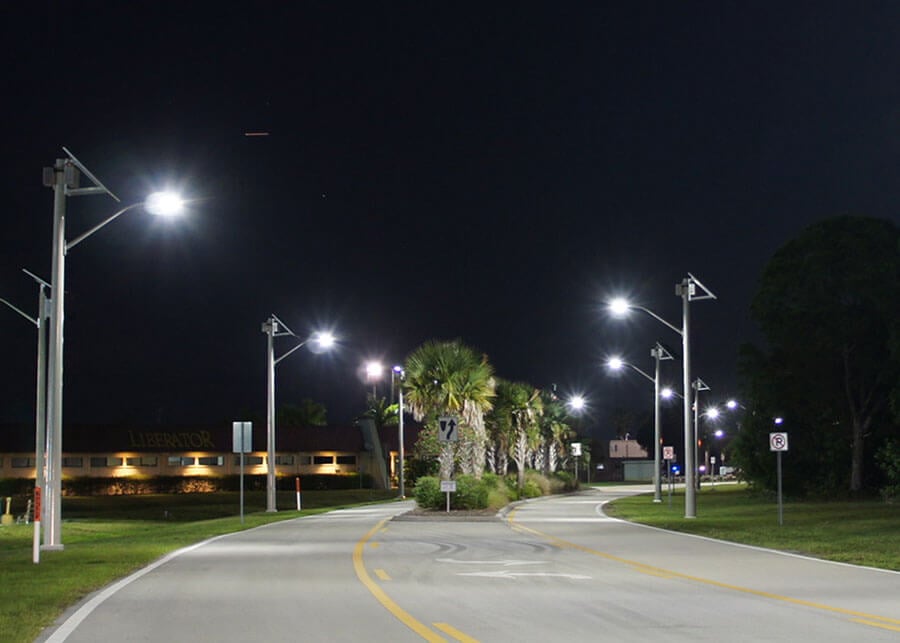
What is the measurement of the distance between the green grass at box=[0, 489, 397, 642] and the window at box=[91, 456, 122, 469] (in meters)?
25.5

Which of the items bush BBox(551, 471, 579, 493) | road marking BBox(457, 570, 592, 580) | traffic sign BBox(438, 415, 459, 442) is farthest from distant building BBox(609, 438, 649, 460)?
road marking BBox(457, 570, 592, 580)

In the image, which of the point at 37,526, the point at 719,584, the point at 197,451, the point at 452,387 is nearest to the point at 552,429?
the point at 197,451

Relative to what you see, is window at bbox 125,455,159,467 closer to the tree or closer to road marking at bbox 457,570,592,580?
the tree

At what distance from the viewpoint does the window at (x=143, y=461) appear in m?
88.2

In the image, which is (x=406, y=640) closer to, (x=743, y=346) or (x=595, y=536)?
(x=595, y=536)

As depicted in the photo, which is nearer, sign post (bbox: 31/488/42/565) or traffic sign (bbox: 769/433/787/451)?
sign post (bbox: 31/488/42/565)

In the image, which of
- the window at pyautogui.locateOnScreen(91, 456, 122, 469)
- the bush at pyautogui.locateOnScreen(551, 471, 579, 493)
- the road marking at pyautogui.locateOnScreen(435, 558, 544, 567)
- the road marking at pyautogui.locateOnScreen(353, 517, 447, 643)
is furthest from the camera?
the window at pyautogui.locateOnScreen(91, 456, 122, 469)

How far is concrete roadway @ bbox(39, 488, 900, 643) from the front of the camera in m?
12.4

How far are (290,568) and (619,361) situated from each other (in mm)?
38995

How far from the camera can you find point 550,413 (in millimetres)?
83938

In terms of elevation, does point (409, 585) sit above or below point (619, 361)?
below

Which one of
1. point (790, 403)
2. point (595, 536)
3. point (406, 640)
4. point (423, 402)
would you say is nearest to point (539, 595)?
point (406, 640)

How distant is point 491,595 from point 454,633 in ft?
12.2

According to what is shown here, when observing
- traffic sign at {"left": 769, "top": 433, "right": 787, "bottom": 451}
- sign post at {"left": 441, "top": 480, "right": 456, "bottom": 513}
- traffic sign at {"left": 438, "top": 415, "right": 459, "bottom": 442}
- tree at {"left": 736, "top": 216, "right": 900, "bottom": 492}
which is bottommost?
sign post at {"left": 441, "top": 480, "right": 456, "bottom": 513}
